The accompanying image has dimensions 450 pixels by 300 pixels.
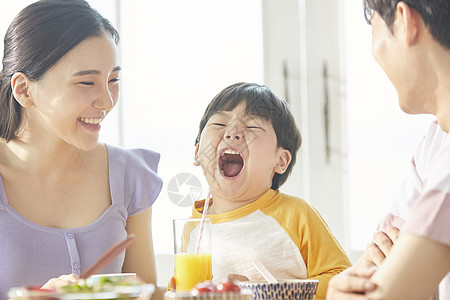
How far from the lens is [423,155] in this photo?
4.23ft

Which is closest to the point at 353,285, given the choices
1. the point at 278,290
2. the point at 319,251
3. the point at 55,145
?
the point at 278,290

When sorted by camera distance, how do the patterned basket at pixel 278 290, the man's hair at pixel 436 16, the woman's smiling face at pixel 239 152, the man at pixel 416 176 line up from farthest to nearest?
the woman's smiling face at pixel 239 152, the patterned basket at pixel 278 290, the man's hair at pixel 436 16, the man at pixel 416 176

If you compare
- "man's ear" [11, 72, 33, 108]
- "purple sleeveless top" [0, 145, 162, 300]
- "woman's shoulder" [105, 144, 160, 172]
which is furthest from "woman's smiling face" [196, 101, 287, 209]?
"man's ear" [11, 72, 33, 108]

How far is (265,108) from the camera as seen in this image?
70.9 inches

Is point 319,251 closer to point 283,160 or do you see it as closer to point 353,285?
point 283,160

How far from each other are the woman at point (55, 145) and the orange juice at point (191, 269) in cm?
42

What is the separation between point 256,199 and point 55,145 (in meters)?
0.62

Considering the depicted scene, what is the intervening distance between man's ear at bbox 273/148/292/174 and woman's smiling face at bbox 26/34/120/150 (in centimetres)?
55

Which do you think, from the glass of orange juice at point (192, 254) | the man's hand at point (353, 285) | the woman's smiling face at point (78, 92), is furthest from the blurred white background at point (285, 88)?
the man's hand at point (353, 285)

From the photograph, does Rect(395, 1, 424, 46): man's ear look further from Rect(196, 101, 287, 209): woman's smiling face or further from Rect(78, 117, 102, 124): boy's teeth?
Rect(78, 117, 102, 124): boy's teeth

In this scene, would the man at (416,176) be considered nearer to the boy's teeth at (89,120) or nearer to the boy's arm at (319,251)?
the boy's arm at (319,251)

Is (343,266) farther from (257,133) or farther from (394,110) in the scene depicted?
(394,110)

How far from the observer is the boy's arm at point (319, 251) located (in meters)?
1.58

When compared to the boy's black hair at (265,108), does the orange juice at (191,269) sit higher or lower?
lower
